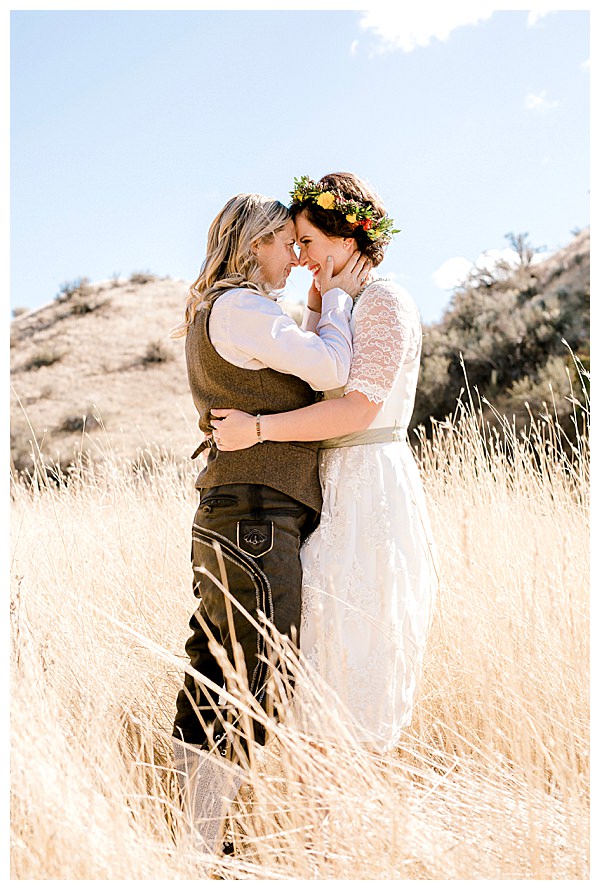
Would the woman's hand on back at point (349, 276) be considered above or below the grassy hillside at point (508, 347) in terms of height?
below

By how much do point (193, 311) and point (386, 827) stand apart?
1.64 meters

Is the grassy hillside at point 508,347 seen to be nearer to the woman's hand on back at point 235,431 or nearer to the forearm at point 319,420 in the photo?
the forearm at point 319,420

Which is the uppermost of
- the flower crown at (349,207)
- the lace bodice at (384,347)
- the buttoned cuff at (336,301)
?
the flower crown at (349,207)

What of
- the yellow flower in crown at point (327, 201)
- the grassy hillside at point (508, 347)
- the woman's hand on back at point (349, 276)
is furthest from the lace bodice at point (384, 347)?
the grassy hillside at point (508, 347)

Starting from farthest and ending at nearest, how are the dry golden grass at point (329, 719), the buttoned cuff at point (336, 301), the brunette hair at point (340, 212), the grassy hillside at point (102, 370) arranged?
the grassy hillside at point (102, 370) → the brunette hair at point (340, 212) → the buttoned cuff at point (336, 301) → the dry golden grass at point (329, 719)

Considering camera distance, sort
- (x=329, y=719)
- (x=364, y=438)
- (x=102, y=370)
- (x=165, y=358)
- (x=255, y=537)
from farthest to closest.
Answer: (x=165, y=358)
(x=102, y=370)
(x=364, y=438)
(x=255, y=537)
(x=329, y=719)

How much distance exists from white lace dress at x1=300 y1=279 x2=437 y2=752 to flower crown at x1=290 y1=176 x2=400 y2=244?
0.77 feet

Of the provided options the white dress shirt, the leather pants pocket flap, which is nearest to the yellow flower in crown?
the white dress shirt

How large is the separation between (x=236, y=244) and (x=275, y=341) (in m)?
0.43

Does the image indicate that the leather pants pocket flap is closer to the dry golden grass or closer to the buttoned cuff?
the dry golden grass

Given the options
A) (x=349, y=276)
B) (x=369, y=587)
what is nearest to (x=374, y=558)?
(x=369, y=587)

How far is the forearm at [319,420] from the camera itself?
239cm

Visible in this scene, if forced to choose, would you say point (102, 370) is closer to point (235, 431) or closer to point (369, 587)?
point (235, 431)

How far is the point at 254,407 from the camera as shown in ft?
8.08
